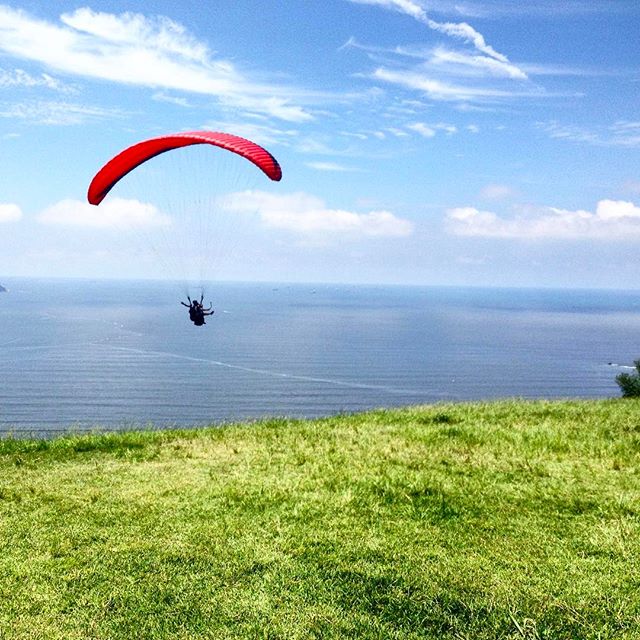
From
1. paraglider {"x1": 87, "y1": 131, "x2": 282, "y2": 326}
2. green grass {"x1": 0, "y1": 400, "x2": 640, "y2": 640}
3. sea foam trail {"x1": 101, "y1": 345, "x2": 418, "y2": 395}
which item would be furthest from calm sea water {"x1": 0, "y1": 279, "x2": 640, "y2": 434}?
green grass {"x1": 0, "y1": 400, "x2": 640, "y2": 640}

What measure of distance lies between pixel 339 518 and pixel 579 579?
419 centimetres

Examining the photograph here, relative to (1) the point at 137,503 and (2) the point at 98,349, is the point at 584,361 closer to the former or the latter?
(2) the point at 98,349

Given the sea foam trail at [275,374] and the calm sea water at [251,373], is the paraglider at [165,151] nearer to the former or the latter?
the calm sea water at [251,373]

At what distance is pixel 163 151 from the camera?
21.0m

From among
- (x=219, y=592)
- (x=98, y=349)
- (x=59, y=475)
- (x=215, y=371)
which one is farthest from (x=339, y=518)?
(x=98, y=349)

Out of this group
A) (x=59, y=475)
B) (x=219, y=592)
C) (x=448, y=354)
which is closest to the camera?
(x=219, y=592)

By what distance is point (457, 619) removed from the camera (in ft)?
25.5

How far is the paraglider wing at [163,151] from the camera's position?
18.5 metres

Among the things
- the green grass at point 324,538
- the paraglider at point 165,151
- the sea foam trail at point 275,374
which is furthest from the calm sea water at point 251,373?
the green grass at point 324,538

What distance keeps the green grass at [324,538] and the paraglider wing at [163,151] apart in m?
8.49

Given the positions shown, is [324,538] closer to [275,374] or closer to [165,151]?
[165,151]

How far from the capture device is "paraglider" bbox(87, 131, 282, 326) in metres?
18.5

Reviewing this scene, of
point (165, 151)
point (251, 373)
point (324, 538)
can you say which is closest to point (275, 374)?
point (251, 373)

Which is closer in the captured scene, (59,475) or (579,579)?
(579,579)
